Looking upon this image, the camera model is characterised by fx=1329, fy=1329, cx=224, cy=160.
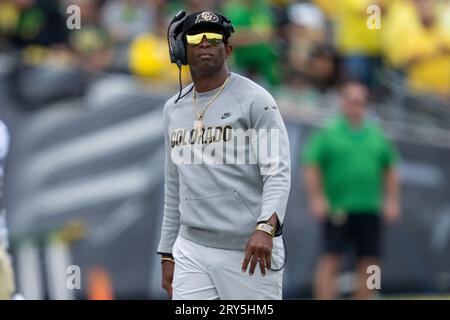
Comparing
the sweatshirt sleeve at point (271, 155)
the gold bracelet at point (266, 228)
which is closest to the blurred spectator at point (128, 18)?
the sweatshirt sleeve at point (271, 155)

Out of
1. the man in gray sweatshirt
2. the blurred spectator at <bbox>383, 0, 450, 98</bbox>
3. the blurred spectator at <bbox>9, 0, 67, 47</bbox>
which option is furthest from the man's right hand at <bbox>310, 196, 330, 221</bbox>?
the man in gray sweatshirt

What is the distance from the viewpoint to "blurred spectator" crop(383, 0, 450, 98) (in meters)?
13.7

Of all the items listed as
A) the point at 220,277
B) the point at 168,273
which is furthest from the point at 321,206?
the point at 220,277

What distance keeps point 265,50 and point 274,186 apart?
695 cm

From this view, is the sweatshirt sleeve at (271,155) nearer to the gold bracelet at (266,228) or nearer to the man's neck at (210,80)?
the gold bracelet at (266,228)

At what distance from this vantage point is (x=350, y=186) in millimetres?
12273

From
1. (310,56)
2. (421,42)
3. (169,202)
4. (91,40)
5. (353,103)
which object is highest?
(91,40)

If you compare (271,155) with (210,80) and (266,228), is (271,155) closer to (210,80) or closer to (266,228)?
(266,228)

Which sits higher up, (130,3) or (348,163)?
(130,3)

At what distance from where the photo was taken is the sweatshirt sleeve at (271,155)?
6.24m

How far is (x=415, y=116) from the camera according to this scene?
14.0 metres

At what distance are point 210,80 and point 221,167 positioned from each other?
0.44m
